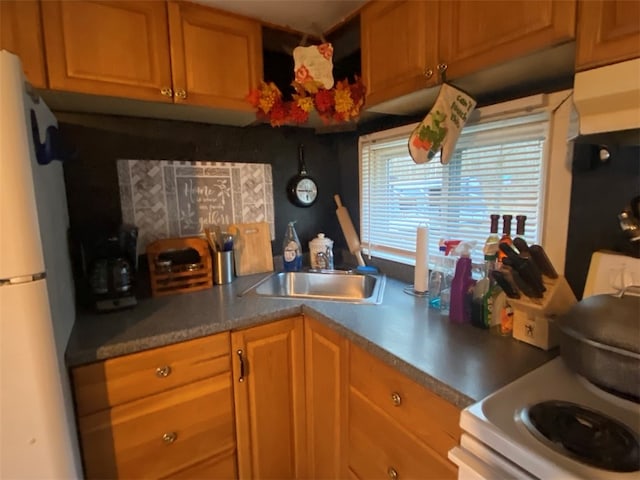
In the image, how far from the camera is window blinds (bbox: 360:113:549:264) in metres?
1.24

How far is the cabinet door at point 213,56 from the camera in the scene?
1329 mm

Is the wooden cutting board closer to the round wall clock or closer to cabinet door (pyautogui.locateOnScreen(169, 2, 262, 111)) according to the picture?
the round wall clock

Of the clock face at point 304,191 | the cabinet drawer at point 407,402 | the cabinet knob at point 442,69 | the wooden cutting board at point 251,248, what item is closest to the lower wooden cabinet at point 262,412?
the cabinet drawer at point 407,402

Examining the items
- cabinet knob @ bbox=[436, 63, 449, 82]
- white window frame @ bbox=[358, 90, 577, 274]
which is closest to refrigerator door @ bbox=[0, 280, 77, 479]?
A: cabinet knob @ bbox=[436, 63, 449, 82]

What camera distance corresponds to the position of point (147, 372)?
44.2 inches

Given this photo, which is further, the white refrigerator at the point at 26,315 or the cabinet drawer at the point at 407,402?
the cabinet drawer at the point at 407,402

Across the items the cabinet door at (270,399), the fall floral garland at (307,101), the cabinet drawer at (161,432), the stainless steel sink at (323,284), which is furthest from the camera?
the stainless steel sink at (323,284)

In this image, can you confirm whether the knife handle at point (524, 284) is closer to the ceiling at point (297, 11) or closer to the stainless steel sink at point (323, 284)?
the stainless steel sink at point (323, 284)

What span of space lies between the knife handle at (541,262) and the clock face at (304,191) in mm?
1275

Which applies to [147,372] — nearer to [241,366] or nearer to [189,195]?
[241,366]

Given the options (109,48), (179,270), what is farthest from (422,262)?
(109,48)

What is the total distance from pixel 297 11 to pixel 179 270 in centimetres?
121

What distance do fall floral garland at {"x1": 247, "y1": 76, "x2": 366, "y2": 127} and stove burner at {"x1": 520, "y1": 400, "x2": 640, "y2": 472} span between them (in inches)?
48.3

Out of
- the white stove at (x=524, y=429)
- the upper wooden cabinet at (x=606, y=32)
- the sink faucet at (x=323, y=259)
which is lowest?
the white stove at (x=524, y=429)
